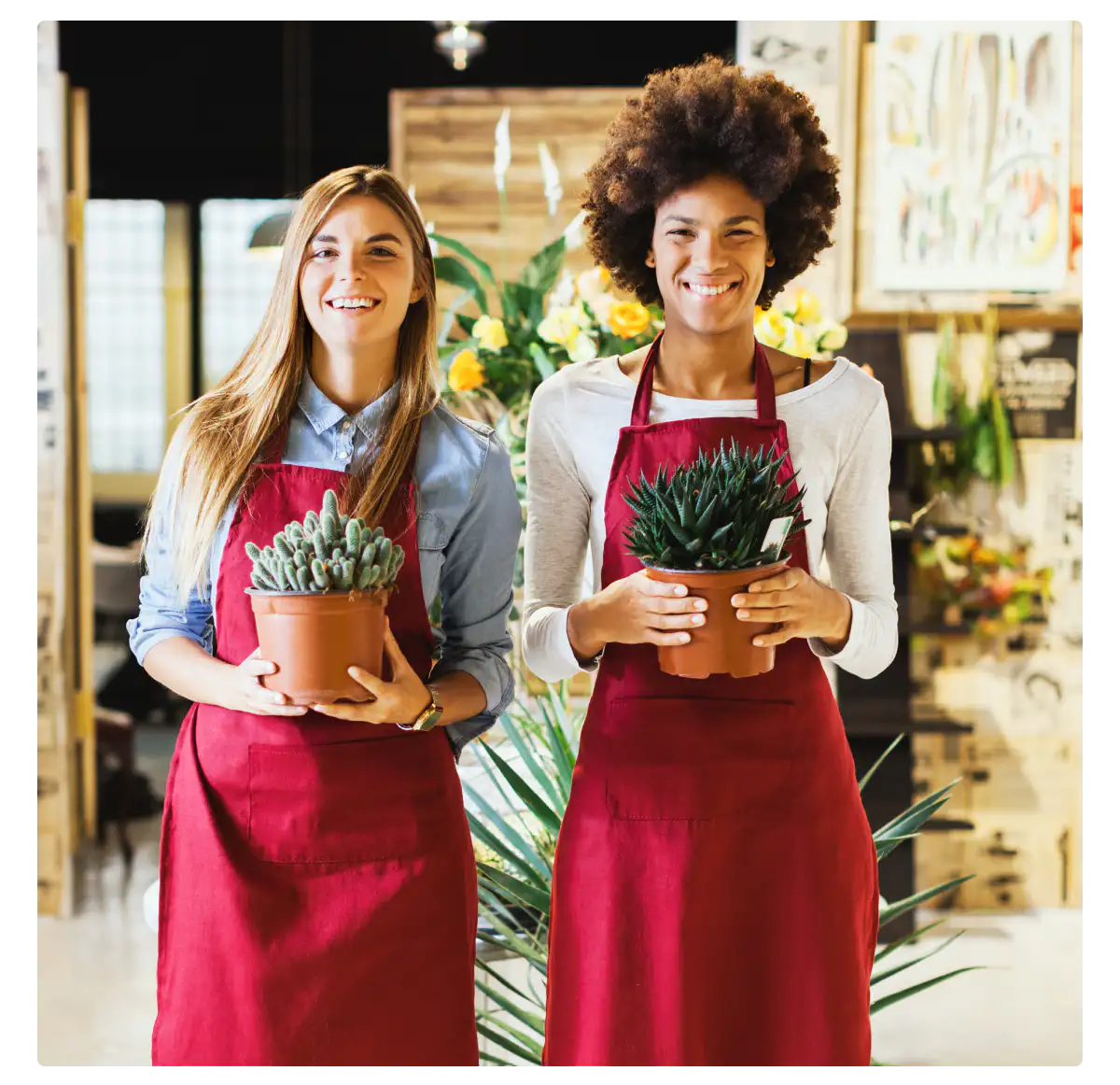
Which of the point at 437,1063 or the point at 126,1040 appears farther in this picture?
the point at 126,1040

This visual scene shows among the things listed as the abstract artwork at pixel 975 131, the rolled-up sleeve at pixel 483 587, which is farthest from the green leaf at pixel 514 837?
the abstract artwork at pixel 975 131

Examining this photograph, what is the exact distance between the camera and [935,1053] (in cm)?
334

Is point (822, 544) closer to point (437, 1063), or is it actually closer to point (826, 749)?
point (826, 749)

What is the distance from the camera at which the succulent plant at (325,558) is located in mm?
1319

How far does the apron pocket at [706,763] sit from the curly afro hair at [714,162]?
0.57 m

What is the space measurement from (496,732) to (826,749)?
1.26 metres

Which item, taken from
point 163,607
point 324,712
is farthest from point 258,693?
point 163,607

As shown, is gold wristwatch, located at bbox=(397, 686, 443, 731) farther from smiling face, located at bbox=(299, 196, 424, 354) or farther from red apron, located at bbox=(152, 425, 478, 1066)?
smiling face, located at bbox=(299, 196, 424, 354)

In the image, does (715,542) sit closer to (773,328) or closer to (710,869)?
(710,869)

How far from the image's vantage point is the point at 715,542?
134 centimetres

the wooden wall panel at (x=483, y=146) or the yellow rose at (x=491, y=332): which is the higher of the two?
the wooden wall panel at (x=483, y=146)

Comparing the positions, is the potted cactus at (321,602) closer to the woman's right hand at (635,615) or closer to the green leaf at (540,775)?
the woman's right hand at (635,615)

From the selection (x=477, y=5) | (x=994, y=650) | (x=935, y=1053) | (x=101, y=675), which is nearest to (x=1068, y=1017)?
(x=935, y=1053)

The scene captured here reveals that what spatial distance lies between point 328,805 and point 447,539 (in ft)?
1.13
